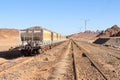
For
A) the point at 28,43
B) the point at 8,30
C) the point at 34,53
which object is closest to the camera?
the point at 28,43

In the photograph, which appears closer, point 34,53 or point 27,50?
A: point 27,50

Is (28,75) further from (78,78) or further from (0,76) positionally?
(78,78)

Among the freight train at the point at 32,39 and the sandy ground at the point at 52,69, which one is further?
the freight train at the point at 32,39

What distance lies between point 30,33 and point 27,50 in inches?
73.7

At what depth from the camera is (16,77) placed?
1568 centimetres

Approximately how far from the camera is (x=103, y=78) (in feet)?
51.8

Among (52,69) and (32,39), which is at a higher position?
(32,39)

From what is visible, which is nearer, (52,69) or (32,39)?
(52,69)

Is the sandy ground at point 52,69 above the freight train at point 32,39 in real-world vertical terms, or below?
below

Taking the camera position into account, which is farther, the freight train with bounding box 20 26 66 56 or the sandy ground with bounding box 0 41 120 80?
the freight train with bounding box 20 26 66 56

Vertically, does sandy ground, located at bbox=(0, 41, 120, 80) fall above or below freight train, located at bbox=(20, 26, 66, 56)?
below

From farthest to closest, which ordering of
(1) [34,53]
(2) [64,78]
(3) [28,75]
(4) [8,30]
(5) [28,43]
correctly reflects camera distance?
1. (4) [8,30]
2. (1) [34,53]
3. (5) [28,43]
4. (3) [28,75]
5. (2) [64,78]

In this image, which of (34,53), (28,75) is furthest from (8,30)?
(28,75)

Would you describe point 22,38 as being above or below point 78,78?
above
